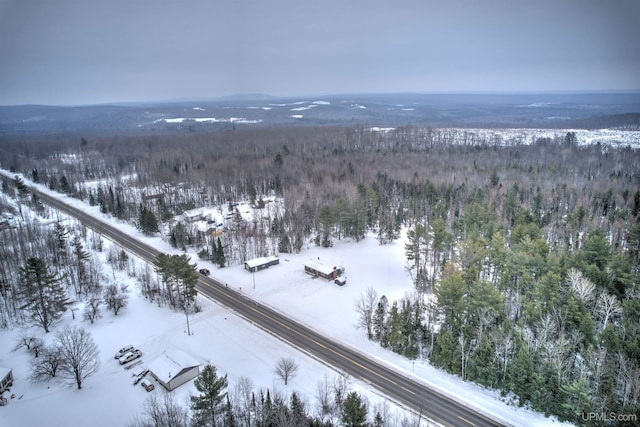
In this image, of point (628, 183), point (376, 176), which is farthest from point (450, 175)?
point (628, 183)

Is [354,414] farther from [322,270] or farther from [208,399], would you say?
[322,270]

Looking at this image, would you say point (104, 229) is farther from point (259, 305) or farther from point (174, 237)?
point (259, 305)

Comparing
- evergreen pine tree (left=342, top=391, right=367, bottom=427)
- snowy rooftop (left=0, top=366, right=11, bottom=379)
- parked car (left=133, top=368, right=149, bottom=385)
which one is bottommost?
parked car (left=133, top=368, right=149, bottom=385)

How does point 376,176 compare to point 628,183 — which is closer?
point 628,183

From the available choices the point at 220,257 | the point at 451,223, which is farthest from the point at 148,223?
the point at 451,223

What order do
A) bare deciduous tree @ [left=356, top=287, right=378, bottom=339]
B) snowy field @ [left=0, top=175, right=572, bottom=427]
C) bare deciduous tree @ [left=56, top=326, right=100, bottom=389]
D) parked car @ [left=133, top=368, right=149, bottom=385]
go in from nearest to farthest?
snowy field @ [left=0, top=175, right=572, bottom=427] < bare deciduous tree @ [left=56, top=326, right=100, bottom=389] < parked car @ [left=133, top=368, right=149, bottom=385] < bare deciduous tree @ [left=356, top=287, right=378, bottom=339]

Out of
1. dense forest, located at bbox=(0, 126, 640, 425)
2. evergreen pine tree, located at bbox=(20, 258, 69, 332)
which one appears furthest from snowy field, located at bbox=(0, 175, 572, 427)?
dense forest, located at bbox=(0, 126, 640, 425)

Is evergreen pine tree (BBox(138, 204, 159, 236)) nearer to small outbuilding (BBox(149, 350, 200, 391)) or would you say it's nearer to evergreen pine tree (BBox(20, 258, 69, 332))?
evergreen pine tree (BBox(20, 258, 69, 332))
